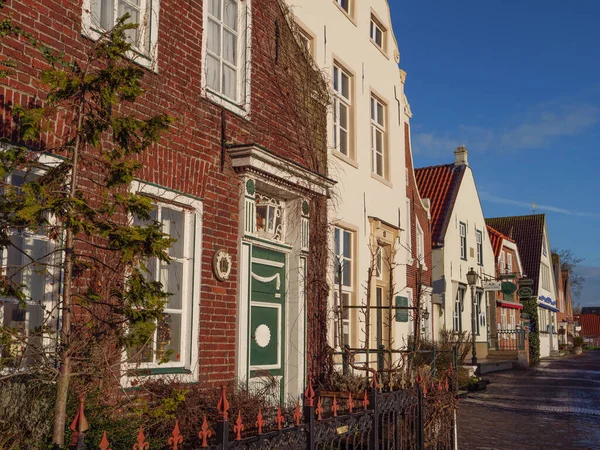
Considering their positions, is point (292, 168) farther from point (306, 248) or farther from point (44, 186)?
point (44, 186)

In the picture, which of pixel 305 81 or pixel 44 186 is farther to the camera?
pixel 305 81

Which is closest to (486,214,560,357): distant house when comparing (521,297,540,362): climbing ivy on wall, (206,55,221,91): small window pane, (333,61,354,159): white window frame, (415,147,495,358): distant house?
(521,297,540,362): climbing ivy on wall

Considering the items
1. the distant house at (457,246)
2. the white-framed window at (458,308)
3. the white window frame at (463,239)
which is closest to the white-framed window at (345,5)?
the distant house at (457,246)

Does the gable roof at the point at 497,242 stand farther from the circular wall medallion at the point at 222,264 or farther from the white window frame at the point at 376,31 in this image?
the circular wall medallion at the point at 222,264

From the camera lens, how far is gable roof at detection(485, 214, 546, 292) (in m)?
45.1

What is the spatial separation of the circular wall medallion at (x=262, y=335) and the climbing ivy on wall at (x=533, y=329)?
32.8 metres

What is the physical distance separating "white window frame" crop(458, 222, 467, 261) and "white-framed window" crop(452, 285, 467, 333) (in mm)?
1302

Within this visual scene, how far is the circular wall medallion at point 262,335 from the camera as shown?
941 cm

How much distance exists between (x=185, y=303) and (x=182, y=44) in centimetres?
293

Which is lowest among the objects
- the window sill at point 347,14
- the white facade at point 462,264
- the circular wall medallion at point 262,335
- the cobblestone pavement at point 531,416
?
the cobblestone pavement at point 531,416

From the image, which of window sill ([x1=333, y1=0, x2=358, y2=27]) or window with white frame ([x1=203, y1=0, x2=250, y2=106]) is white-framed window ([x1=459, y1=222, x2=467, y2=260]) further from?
window with white frame ([x1=203, y1=0, x2=250, y2=106])

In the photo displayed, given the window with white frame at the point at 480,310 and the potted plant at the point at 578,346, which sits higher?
the window with white frame at the point at 480,310

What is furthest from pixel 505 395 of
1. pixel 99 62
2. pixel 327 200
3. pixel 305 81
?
pixel 99 62

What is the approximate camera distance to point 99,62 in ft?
22.3
